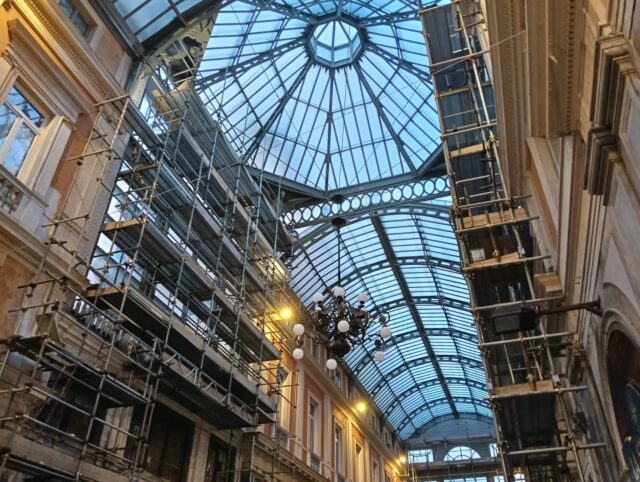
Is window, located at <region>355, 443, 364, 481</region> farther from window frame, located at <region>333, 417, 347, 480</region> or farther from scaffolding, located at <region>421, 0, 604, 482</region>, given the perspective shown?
scaffolding, located at <region>421, 0, 604, 482</region>

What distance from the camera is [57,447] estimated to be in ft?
24.5

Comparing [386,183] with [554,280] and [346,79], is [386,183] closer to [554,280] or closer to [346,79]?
[346,79]

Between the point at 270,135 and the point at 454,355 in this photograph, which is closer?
the point at 270,135

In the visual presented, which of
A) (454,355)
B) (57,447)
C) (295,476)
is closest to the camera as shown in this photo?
(57,447)

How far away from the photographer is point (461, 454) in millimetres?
39969

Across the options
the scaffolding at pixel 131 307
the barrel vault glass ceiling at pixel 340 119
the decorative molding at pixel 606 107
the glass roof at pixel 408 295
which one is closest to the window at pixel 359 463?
the glass roof at pixel 408 295

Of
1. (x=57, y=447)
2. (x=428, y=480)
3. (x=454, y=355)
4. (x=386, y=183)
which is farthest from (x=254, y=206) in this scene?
(x=428, y=480)

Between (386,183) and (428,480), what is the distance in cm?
2537

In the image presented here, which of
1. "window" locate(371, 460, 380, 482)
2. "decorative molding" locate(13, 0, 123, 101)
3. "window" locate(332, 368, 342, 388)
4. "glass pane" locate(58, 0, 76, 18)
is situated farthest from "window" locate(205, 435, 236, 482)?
"window" locate(371, 460, 380, 482)

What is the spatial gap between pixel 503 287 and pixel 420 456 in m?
34.1

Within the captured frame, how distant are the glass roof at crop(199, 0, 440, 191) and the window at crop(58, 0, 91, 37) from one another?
6.02m

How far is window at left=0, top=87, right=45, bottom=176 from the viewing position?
8.19 metres

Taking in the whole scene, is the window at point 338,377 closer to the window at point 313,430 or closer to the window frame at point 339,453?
the window frame at point 339,453

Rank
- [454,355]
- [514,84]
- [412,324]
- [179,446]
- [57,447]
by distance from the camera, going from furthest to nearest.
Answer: [454,355], [412,324], [179,446], [57,447], [514,84]
